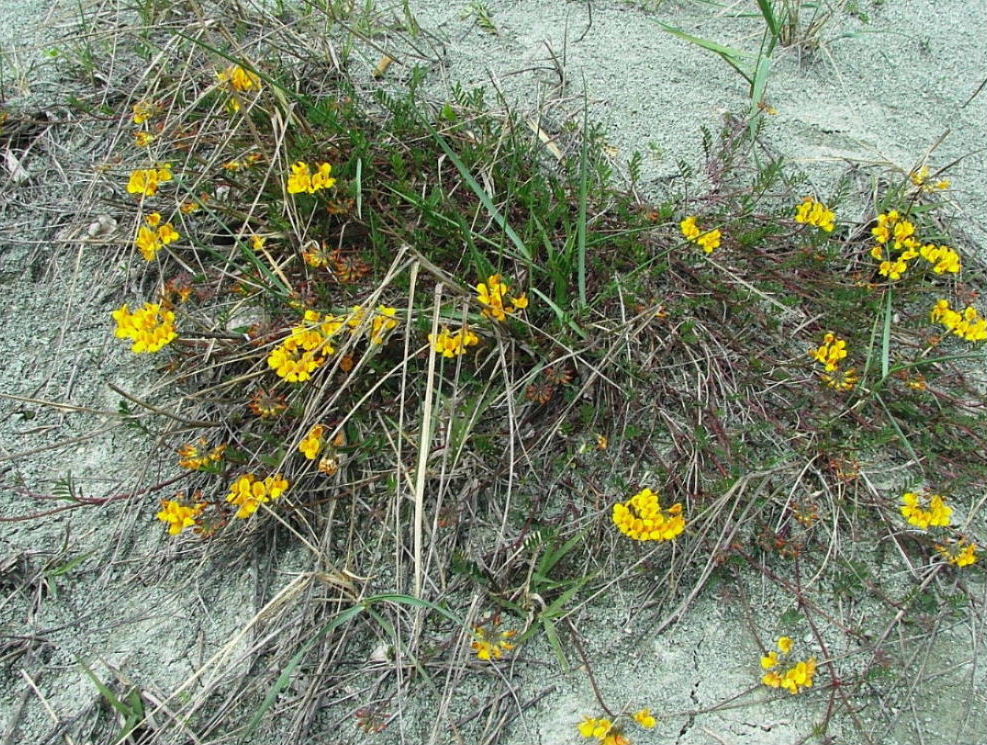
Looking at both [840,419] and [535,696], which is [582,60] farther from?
[535,696]

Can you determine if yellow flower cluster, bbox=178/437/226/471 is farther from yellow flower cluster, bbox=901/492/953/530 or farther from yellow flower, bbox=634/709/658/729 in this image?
yellow flower cluster, bbox=901/492/953/530

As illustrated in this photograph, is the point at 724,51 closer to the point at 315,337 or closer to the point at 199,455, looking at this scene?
the point at 315,337

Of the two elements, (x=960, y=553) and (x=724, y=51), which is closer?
(x=960, y=553)

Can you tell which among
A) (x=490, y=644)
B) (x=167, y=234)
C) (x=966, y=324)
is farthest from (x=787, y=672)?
(x=167, y=234)

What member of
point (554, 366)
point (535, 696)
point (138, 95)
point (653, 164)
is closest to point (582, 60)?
point (653, 164)

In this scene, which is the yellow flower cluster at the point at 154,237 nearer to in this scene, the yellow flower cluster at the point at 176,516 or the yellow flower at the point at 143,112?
the yellow flower at the point at 143,112
